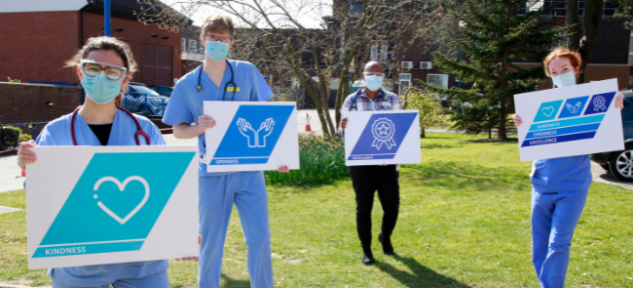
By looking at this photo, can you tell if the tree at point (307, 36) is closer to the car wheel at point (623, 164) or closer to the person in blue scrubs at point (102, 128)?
the car wheel at point (623, 164)

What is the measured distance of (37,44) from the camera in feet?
90.5

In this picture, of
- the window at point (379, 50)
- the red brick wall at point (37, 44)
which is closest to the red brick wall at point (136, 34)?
the red brick wall at point (37, 44)

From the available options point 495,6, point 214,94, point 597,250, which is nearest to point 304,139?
point 597,250

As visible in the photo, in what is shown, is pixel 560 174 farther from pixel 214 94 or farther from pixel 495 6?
pixel 495 6

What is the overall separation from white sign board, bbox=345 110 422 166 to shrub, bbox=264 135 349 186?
491 cm

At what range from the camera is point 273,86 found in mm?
12453

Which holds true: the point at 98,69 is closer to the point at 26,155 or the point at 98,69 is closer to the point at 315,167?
the point at 26,155

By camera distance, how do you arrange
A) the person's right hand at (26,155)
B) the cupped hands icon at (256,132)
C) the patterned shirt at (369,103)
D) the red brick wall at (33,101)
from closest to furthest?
the person's right hand at (26,155) → the cupped hands icon at (256,132) → the patterned shirt at (369,103) → the red brick wall at (33,101)

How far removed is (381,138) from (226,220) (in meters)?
2.03

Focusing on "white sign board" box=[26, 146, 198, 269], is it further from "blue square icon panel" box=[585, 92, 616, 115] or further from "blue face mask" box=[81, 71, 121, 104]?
"blue square icon panel" box=[585, 92, 616, 115]

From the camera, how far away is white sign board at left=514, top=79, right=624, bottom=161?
385 centimetres

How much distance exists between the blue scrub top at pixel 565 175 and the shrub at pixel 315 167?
6.38 m

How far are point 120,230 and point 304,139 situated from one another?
8847mm

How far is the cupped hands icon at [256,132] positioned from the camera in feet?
11.8
